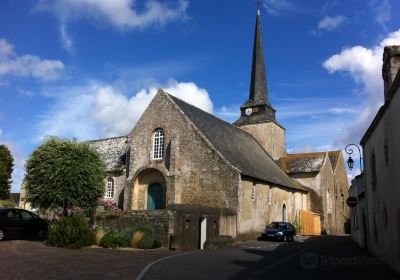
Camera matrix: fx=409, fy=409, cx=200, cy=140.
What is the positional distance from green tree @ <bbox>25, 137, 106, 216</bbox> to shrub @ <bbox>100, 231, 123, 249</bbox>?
410 centimetres

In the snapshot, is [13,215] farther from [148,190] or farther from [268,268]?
[268,268]

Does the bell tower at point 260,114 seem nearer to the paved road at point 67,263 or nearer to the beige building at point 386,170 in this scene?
the beige building at point 386,170

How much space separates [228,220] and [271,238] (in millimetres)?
4495

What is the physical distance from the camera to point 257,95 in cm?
4222

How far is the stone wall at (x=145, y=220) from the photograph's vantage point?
18.8 meters

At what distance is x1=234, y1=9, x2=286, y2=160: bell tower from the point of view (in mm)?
40719

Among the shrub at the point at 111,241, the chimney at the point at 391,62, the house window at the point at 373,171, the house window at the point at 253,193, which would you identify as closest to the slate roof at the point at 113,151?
the house window at the point at 253,193

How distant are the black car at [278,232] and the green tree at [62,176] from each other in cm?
1117

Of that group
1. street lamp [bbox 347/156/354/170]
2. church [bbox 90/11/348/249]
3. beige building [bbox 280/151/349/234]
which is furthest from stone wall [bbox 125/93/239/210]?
beige building [bbox 280/151/349/234]

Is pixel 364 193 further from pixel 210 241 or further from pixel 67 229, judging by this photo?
pixel 67 229

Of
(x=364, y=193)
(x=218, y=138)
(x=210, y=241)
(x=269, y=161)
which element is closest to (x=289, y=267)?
(x=210, y=241)

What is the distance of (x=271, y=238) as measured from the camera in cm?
2600

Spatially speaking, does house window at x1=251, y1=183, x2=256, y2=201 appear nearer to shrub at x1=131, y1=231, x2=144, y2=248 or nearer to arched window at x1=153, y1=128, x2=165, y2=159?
arched window at x1=153, y1=128, x2=165, y2=159

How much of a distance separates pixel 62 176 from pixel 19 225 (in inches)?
119
